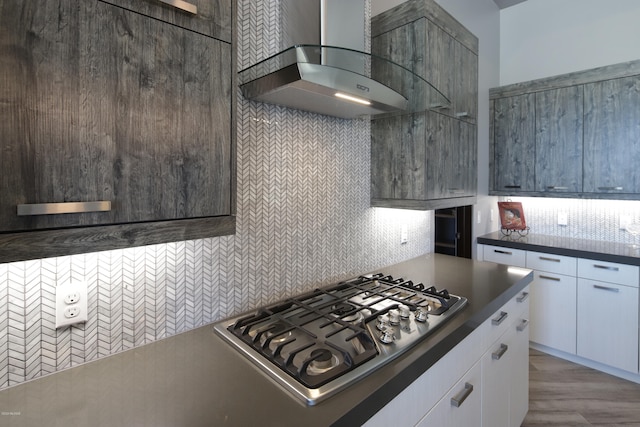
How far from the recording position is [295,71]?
1072 millimetres

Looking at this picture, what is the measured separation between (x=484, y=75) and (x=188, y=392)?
344cm

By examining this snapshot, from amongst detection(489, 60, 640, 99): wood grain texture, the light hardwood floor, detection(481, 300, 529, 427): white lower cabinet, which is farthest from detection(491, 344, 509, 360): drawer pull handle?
detection(489, 60, 640, 99): wood grain texture

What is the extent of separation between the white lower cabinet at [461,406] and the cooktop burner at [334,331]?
0.83 ft

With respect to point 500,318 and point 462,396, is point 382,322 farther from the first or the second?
point 500,318

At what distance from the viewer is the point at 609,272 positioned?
2432 mm

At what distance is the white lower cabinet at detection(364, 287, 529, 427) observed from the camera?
102cm

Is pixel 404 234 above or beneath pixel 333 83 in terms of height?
beneath

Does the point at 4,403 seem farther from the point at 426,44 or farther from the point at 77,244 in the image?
the point at 426,44

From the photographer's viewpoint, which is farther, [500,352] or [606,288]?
[606,288]

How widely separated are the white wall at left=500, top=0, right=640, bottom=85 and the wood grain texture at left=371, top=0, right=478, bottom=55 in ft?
5.12

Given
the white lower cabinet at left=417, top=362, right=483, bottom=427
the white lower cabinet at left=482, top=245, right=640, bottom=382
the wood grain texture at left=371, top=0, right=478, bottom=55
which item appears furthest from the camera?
the white lower cabinet at left=482, top=245, right=640, bottom=382

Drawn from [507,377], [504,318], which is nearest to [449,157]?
[504,318]

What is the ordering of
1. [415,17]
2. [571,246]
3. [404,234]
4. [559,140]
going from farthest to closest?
[559,140] < [571,246] < [404,234] < [415,17]

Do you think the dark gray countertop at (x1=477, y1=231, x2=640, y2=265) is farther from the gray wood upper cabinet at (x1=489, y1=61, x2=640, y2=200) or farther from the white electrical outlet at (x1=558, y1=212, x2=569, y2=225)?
the gray wood upper cabinet at (x1=489, y1=61, x2=640, y2=200)
